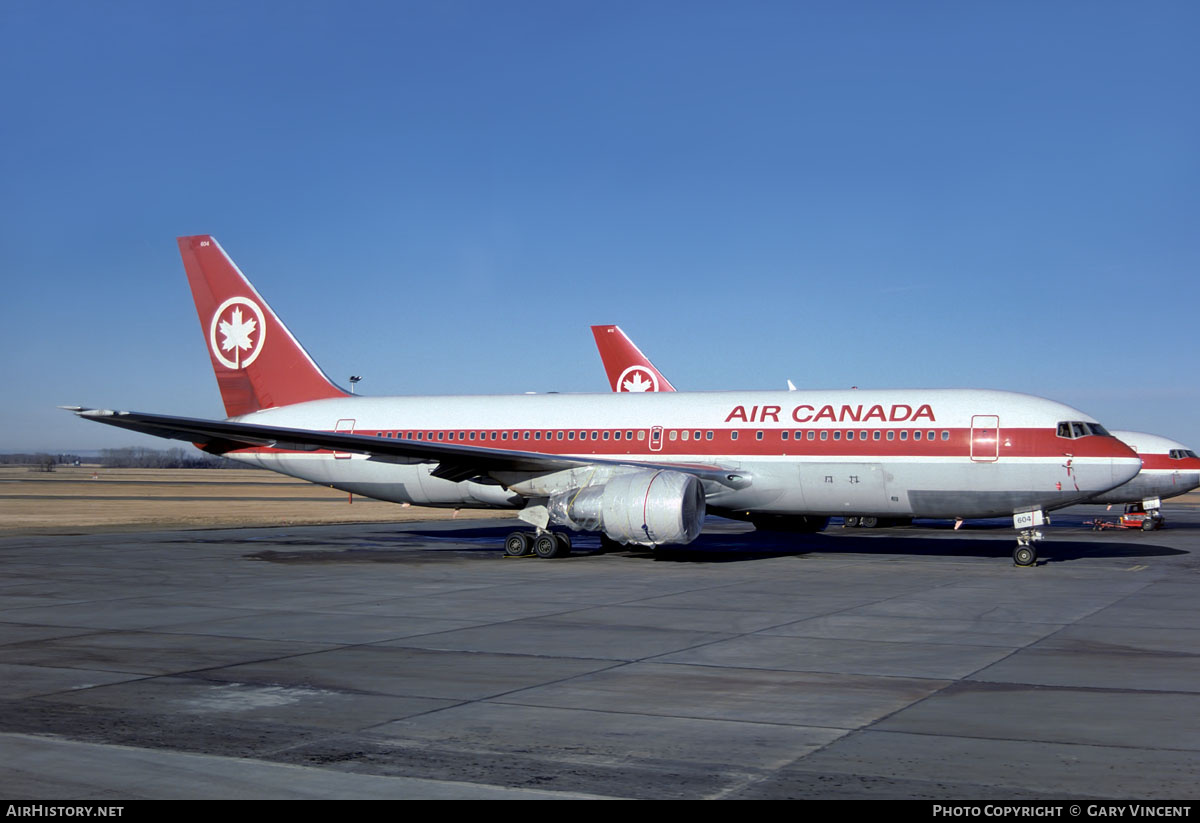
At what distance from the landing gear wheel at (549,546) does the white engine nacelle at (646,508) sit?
6.34ft

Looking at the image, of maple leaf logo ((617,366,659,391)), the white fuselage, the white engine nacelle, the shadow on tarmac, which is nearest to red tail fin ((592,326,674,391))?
maple leaf logo ((617,366,659,391))

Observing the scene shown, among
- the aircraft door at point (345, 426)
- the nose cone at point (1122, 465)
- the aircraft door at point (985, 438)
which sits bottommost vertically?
the nose cone at point (1122, 465)

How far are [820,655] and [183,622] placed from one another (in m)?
8.27

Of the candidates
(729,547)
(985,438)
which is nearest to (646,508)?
(985,438)

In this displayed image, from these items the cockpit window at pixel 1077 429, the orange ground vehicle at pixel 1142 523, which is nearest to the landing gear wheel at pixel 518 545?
the cockpit window at pixel 1077 429

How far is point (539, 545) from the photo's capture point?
81.5 feet

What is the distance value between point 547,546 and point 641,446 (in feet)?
11.0

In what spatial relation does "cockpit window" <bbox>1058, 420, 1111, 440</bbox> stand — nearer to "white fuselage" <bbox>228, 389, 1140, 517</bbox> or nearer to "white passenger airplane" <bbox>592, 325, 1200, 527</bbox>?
"white fuselage" <bbox>228, 389, 1140, 517</bbox>

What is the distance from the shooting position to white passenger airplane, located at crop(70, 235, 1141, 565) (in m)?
22.2

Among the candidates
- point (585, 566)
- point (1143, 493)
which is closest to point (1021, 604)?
point (585, 566)

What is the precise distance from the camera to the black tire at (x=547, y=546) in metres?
24.7

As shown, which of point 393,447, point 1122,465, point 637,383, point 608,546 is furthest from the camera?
point 637,383

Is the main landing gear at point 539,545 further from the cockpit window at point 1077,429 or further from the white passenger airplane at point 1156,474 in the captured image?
the white passenger airplane at point 1156,474

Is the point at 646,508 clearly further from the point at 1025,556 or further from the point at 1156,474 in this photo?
the point at 1156,474
